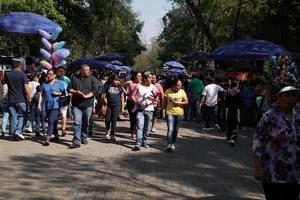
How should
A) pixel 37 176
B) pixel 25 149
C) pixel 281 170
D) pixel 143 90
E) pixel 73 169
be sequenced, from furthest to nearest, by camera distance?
A: pixel 143 90, pixel 25 149, pixel 73 169, pixel 37 176, pixel 281 170

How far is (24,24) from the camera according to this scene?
14.0 meters

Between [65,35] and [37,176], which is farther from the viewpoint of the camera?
[65,35]

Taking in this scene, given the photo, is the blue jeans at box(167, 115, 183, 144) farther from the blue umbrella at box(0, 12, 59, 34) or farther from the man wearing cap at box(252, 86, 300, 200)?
the man wearing cap at box(252, 86, 300, 200)

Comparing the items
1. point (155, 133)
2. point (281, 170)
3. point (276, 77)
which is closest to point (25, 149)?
point (155, 133)

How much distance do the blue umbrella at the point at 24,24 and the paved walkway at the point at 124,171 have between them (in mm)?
2928

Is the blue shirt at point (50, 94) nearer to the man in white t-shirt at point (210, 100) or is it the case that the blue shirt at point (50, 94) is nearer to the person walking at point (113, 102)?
the person walking at point (113, 102)

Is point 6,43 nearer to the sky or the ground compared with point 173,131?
nearer to the sky

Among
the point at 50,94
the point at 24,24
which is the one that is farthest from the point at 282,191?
the point at 24,24

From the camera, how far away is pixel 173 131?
11.6 m


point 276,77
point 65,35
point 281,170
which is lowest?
point 281,170

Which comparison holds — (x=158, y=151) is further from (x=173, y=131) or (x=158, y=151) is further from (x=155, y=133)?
(x=155, y=133)

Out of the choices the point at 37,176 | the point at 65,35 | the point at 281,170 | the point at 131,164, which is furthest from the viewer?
the point at 65,35

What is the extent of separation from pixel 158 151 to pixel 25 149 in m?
2.79

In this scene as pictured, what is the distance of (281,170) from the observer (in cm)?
486
